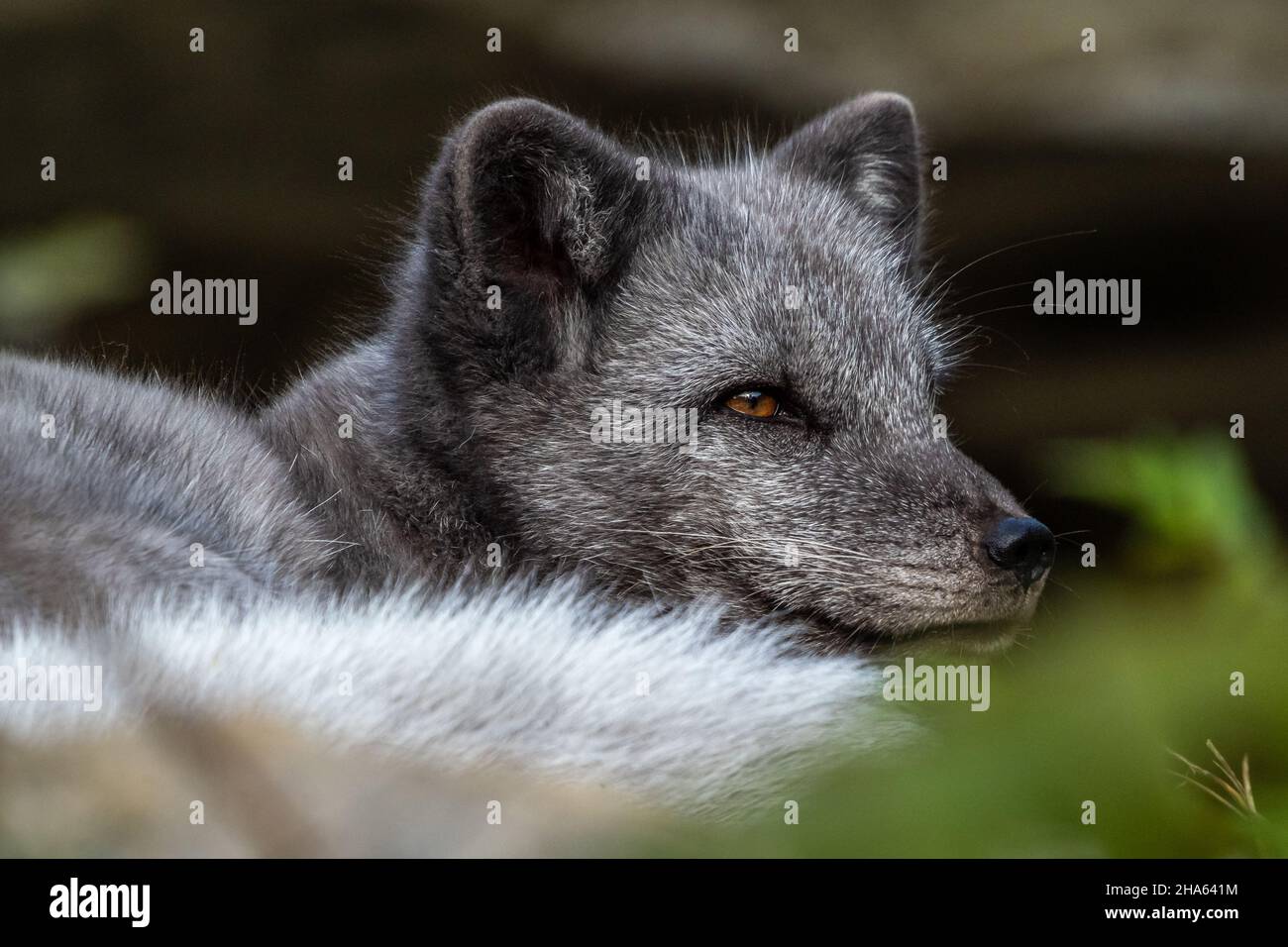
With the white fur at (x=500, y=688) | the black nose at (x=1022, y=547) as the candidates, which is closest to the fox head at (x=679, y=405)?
the black nose at (x=1022, y=547)

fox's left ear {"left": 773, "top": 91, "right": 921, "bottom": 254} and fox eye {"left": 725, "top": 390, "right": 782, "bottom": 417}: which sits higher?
fox's left ear {"left": 773, "top": 91, "right": 921, "bottom": 254}

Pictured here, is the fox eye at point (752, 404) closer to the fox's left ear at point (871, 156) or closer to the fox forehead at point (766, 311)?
the fox forehead at point (766, 311)

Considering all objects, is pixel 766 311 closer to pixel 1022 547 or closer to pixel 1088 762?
pixel 1022 547

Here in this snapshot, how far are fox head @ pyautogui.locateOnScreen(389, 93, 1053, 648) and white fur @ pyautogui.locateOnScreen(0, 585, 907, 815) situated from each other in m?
0.55

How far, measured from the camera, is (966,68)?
19.0ft

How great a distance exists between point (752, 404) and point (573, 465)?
0.38 metres

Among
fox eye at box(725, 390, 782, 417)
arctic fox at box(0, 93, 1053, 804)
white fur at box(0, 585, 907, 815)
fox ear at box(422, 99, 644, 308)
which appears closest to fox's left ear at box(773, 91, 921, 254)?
arctic fox at box(0, 93, 1053, 804)

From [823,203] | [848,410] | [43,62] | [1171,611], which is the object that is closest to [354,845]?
[1171,611]

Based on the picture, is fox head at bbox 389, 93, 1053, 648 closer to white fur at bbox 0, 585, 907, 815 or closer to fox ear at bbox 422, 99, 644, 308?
fox ear at bbox 422, 99, 644, 308

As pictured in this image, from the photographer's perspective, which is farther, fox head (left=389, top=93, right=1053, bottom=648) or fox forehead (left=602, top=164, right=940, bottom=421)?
fox forehead (left=602, top=164, right=940, bottom=421)

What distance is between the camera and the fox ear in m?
2.72

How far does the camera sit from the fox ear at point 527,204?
8.93ft

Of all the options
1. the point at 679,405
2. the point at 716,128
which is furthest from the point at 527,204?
the point at 716,128

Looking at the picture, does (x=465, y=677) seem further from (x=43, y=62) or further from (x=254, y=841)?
(x=43, y=62)
